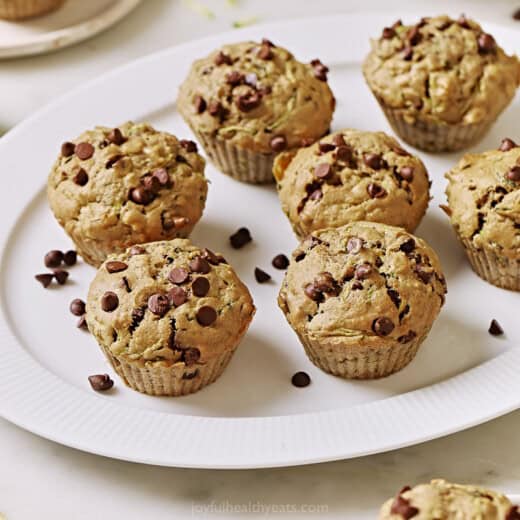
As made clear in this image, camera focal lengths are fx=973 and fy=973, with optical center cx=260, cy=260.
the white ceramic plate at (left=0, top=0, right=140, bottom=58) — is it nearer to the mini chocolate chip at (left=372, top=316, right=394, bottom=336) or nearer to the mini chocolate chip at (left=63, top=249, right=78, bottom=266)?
the mini chocolate chip at (left=63, top=249, right=78, bottom=266)

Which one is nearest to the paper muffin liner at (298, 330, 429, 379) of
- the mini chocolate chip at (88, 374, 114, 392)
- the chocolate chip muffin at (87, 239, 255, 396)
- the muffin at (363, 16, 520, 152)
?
the chocolate chip muffin at (87, 239, 255, 396)

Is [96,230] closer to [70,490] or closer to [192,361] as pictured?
[192,361]

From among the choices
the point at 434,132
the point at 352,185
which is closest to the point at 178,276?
the point at 352,185

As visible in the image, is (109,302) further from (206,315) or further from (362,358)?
(362,358)

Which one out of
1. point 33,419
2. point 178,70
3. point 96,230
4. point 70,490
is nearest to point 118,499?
point 70,490

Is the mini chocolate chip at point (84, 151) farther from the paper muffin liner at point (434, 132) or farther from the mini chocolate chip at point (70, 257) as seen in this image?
the paper muffin liner at point (434, 132)

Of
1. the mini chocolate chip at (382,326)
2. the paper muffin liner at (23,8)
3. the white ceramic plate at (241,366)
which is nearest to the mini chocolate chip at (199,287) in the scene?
the white ceramic plate at (241,366)

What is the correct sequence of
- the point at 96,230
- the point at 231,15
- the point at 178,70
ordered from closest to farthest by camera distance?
the point at 96,230 → the point at 178,70 → the point at 231,15
